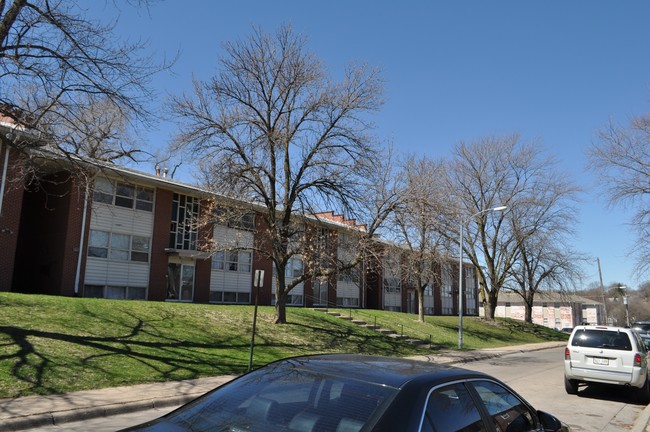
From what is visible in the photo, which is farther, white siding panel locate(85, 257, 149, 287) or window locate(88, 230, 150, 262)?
window locate(88, 230, 150, 262)

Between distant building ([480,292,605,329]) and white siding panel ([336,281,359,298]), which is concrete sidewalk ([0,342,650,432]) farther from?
distant building ([480,292,605,329])

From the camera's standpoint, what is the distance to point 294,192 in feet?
67.0

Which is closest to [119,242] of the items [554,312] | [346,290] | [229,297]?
[229,297]

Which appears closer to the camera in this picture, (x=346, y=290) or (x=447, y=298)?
(x=346, y=290)

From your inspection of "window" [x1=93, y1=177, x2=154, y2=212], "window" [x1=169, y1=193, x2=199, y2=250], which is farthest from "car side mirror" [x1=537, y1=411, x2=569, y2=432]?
"window" [x1=169, y1=193, x2=199, y2=250]

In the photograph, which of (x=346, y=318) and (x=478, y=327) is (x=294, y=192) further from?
(x=478, y=327)

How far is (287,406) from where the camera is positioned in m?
2.93

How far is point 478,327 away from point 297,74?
91.4 feet

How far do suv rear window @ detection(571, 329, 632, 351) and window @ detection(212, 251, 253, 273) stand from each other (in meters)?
20.7

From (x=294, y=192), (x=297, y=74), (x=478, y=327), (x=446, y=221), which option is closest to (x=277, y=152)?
(x=294, y=192)

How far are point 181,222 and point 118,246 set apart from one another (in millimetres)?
4075

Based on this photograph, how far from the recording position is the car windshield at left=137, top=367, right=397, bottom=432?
2721 mm

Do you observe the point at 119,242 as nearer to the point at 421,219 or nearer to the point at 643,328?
the point at 421,219

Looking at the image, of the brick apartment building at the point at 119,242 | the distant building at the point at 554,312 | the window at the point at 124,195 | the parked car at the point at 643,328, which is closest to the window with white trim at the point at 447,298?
the brick apartment building at the point at 119,242
